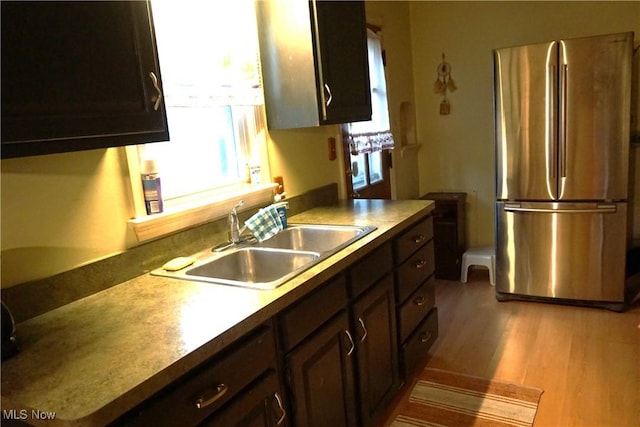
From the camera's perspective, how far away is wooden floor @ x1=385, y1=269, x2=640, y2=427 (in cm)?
218

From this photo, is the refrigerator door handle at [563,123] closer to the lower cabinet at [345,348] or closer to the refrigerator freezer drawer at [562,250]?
the refrigerator freezer drawer at [562,250]

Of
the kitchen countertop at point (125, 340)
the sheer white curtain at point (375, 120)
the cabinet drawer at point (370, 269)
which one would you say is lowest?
the cabinet drawer at point (370, 269)

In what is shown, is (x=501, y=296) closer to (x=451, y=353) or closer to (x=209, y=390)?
(x=451, y=353)

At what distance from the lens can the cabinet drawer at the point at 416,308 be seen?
224cm

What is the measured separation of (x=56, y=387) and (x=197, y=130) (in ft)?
4.17

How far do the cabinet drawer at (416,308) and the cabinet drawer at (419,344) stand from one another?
0.04 meters

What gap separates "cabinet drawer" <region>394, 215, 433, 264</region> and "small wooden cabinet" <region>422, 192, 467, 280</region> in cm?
138

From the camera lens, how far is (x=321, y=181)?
2787mm

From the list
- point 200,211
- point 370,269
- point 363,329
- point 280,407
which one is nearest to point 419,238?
point 370,269

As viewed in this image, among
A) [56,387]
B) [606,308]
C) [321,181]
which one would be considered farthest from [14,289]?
[606,308]

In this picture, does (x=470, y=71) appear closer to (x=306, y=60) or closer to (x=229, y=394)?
(x=306, y=60)

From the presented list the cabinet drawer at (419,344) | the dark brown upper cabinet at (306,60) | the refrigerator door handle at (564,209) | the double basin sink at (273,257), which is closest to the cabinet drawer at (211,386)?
the double basin sink at (273,257)

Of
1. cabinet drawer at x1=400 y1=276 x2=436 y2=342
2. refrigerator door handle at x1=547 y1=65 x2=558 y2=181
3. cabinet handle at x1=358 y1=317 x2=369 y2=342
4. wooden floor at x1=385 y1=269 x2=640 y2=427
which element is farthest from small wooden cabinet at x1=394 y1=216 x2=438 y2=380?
refrigerator door handle at x1=547 y1=65 x2=558 y2=181

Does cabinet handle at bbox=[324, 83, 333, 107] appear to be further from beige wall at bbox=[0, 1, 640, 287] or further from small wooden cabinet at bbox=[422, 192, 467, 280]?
small wooden cabinet at bbox=[422, 192, 467, 280]
